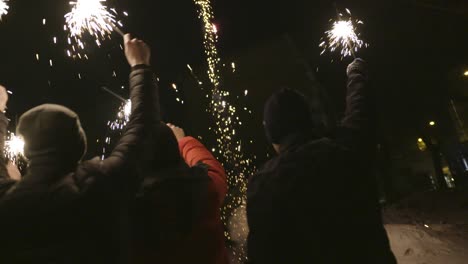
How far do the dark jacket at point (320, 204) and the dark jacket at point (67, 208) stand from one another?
802mm

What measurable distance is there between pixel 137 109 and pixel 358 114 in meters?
1.34

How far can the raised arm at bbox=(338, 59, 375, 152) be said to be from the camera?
6.84ft

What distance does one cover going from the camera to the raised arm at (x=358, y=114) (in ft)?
6.84

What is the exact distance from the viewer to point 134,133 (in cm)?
203

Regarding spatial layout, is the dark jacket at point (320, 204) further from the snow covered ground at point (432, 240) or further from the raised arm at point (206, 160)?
the snow covered ground at point (432, 240)

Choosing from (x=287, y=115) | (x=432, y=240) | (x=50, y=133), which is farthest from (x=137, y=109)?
(x=432, y=240)

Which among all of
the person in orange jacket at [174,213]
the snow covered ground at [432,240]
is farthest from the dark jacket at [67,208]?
the snow covered ground at [432,240]

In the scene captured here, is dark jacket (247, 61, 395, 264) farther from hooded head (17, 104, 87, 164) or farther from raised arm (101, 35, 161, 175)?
hooded head (17, 104, 87, 164)

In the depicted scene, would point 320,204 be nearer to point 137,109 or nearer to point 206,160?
point 206,160

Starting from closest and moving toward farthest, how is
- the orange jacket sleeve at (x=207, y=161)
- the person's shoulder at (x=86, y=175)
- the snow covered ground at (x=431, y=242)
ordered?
the person's shoulder at (x=86, y=175) → the orange jacket sleeve at (x=207, y=161) → the snow covered ground at (x=431, y=242)

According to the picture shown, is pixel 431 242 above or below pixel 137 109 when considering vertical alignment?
below

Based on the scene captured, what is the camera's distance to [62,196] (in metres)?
1.76

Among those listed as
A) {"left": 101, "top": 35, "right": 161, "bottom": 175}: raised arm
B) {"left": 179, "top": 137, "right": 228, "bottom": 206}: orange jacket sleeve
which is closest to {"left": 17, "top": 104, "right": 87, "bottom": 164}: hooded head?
{"left": 101, "top": 35, "right": 161, "bottom": 175}: raised arm

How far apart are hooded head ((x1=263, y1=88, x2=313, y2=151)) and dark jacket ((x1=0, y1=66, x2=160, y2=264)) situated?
2.72 feet
